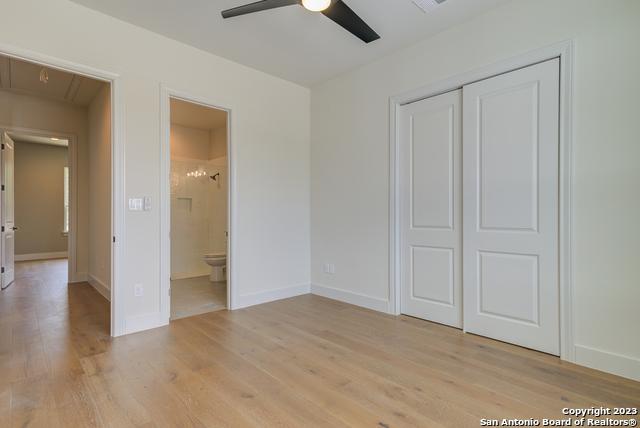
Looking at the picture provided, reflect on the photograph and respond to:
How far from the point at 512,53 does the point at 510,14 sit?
0.32 metres

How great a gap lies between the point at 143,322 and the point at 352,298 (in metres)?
2.26

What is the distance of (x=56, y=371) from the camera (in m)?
2.27

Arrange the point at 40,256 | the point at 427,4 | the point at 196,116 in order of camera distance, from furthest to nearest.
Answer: the point at 40,256
the point at 196,116
the point at 427,4

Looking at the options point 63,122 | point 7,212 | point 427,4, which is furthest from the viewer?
point 63,122

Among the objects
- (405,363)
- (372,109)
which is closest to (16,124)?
(372,109)

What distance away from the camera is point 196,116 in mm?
5504

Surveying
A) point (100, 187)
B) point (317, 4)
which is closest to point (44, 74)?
point (100, 187)

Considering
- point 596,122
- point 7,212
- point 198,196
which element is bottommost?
point 7,212

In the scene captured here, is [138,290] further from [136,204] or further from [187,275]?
[187,275]

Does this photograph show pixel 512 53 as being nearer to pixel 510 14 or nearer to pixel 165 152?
pixel 510 14

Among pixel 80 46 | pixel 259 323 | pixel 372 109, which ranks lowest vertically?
pixel 259 323

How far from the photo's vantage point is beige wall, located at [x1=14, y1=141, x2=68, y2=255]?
25.3 feet

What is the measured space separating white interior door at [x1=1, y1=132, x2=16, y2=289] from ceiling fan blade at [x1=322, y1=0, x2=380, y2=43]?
5123 millimetres

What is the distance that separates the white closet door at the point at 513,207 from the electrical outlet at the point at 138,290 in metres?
3.04
